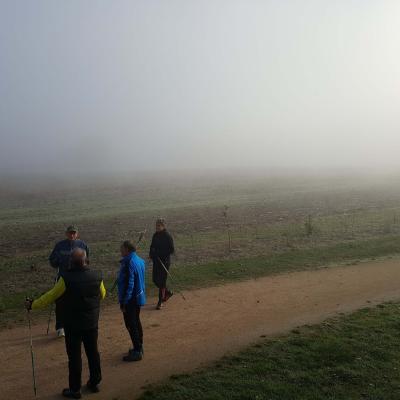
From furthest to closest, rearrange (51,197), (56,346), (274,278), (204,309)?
(51,197) < (274,278) < (204,309) < (56,346)

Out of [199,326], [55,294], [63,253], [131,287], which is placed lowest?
[199,326]

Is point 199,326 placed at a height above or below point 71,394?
below

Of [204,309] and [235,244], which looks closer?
[204,309]

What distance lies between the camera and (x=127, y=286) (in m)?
8.11

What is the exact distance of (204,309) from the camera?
11.7 m

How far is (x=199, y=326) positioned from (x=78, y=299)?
417 cm

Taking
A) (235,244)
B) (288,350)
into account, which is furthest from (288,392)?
(235,244)

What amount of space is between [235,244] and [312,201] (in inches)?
976

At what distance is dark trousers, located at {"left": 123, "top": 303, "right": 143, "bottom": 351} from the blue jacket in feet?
0.43

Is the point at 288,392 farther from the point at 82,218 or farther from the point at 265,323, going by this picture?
the point at 82,218

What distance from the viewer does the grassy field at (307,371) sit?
7.06 metres

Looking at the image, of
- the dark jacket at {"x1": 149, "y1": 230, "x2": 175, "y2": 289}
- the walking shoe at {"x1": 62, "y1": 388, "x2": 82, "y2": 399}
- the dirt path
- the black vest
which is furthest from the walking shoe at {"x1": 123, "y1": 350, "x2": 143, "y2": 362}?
the dark jacket at {"x1": 149, "y1": 230, "x2": 175, "y2": 289}

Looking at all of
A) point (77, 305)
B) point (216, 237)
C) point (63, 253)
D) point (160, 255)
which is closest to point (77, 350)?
point (77, 305)

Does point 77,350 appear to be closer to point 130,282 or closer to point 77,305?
point 77,305
